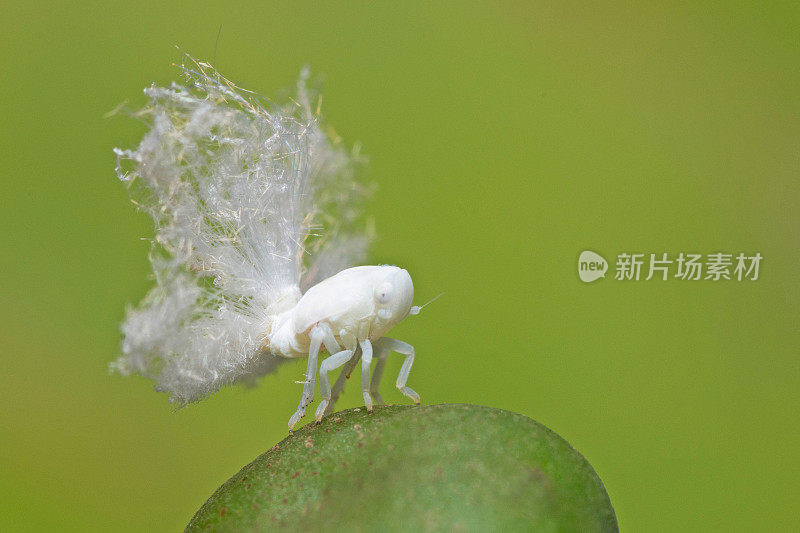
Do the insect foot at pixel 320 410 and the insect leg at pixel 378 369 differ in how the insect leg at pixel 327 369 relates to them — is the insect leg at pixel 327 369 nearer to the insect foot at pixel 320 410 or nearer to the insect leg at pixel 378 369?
the insect foot at pixel 320 410

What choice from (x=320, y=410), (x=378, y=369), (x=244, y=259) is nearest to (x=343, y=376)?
(x=378, y=369)

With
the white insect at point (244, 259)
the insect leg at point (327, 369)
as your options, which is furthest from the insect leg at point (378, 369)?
the insect leg at point (327, 369)

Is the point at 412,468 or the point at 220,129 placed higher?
the point at 220,129

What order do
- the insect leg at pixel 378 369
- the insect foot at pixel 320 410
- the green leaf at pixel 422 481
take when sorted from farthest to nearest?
1. the insect leg at pixel 378 369
2. the insect foot at pixel 320 410
3. the green leaf at pixel 422 481

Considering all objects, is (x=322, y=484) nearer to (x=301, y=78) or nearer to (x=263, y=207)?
(x=263, y=207)

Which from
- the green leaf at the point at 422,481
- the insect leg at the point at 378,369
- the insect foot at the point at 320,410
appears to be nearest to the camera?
the green leaf at the point at 422,481

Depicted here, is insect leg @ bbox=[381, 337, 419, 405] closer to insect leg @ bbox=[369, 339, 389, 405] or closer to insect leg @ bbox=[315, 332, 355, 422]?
insect leg @ bbox=[369, 339, 389, 405]

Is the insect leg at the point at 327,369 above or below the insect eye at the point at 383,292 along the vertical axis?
below

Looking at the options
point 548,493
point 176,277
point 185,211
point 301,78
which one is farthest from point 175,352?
point 548,493
